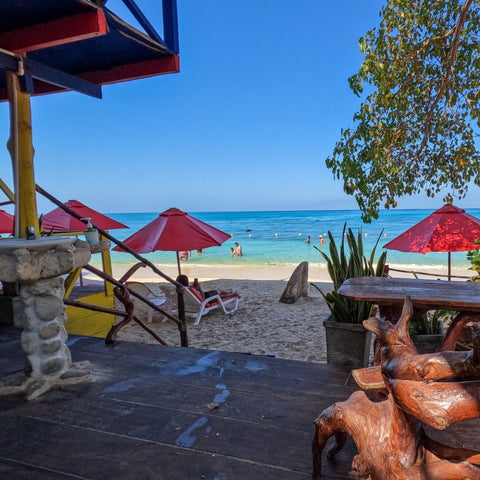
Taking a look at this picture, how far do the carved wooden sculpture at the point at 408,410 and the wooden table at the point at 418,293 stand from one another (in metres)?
1.15

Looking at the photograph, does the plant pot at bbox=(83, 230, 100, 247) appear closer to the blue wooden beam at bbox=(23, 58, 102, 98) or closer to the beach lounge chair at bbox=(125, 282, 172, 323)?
the blue wooden beam at bbox=(23, 58, 102, 98)

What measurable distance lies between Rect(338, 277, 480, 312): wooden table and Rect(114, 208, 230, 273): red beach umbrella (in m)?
4.42

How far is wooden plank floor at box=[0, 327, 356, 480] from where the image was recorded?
1812 mm

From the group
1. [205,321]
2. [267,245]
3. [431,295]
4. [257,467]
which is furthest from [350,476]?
[267,245]

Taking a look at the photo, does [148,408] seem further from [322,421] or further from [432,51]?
[432,51]

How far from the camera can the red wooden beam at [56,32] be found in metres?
2.39

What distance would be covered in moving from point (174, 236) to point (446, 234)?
14.9 ft

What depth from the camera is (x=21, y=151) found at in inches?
110

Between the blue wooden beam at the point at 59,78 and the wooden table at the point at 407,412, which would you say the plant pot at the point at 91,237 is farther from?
the wooden table at the point at 407,412

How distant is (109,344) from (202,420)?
1.81 metres

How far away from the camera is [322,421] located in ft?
4.89

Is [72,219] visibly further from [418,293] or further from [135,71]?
[418,293]

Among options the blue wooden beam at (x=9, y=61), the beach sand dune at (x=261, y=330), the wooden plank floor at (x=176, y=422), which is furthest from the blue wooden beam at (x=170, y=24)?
the beach sand dune at (x=261, y=330)

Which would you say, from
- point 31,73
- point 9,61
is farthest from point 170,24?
point 9,61
